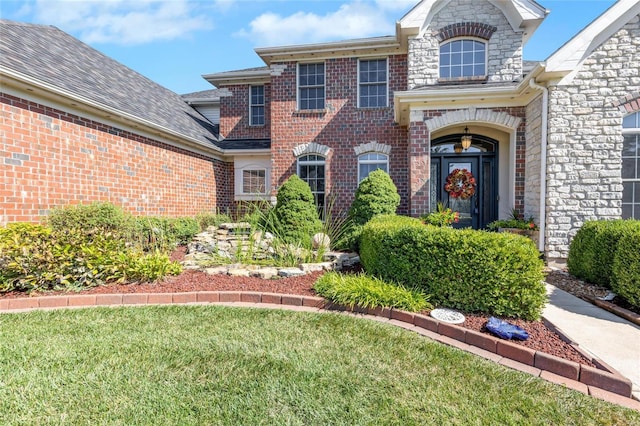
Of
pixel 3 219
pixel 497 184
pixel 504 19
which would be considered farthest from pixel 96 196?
pixel 504 19

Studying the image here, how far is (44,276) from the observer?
15.0 ft

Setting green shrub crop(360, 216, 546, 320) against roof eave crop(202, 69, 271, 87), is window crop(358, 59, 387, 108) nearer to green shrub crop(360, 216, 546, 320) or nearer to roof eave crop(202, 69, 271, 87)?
roof eave crop(202, 69, 271, 87)

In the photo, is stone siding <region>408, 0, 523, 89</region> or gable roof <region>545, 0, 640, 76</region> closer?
gable roof <region>545, 0, 640, 76</region>

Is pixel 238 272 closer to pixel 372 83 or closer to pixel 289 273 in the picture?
pixel 289 273

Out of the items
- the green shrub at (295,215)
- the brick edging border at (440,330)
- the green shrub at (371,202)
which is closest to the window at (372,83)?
the green shrub at (371,202)

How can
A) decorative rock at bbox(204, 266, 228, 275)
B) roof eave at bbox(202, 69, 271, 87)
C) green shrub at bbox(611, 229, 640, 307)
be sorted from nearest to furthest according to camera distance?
green shrub at bbox(611, 229, 640, 307) < decorative rock at bbox(204, 266, 228, 275) < roof eave at bbox(202, 69, 271, 87)

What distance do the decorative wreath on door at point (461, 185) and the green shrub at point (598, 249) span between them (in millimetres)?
3307

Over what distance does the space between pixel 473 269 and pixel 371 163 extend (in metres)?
7.27

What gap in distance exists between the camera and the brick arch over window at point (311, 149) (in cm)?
1068

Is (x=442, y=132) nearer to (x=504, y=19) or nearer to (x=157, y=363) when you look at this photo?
(x=504, y=19)

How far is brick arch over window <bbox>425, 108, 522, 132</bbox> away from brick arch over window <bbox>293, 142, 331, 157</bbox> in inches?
146

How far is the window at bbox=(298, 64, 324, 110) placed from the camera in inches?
429

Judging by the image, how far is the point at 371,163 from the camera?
34.4ft

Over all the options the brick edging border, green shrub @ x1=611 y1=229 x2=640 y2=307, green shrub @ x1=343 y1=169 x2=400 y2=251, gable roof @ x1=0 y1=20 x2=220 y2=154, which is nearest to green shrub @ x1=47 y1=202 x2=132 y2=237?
the brick edging border
